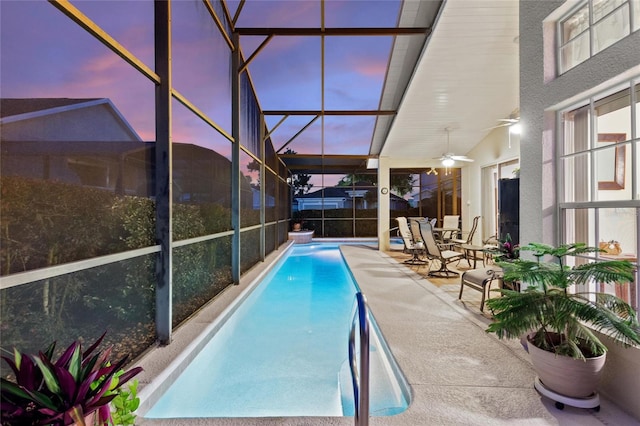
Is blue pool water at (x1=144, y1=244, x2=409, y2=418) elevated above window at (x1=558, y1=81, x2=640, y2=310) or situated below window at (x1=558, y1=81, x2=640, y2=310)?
below

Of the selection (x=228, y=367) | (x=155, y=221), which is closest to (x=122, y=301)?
(x=155, y=221)

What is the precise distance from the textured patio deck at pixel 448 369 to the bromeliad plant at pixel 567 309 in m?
0.37

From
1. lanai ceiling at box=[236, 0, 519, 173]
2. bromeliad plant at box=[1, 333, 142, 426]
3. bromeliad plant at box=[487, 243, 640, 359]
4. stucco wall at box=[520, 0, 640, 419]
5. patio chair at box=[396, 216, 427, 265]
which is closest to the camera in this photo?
bromeliad plant at box=[1, 333, 142, 426]

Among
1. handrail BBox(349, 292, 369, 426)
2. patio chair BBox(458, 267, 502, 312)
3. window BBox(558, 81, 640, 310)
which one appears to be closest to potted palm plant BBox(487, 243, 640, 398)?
window BBox(558, 81, 640, 310)

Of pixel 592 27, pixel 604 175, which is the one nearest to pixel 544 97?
pixel 592 27

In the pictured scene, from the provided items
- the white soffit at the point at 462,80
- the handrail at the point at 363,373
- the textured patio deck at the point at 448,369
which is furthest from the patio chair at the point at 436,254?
the handrail at the point at 363,373

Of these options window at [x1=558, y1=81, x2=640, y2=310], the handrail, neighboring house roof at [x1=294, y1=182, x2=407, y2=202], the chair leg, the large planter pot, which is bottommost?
the chair leg

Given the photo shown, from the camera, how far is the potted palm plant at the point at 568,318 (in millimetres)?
1640

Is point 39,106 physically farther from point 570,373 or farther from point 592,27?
point 592,27

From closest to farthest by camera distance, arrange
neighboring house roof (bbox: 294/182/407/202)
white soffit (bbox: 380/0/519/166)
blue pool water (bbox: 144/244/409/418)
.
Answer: blue pool water (bbox: 144/244/409/418) < white soffit (bbox: 380/0/519/166) < neighboring house roof (bbox: 294/182/407/202)

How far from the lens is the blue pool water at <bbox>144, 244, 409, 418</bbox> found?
223cm

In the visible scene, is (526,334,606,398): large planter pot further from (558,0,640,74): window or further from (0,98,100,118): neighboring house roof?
(0,98,100,118): neighboring house roof

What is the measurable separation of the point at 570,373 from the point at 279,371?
2.19m

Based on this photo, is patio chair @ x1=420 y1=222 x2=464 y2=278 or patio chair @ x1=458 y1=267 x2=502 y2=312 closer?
patio chair @ x1=458 y1=267 x2=502 y2=312
